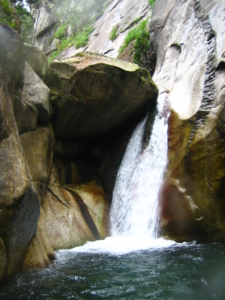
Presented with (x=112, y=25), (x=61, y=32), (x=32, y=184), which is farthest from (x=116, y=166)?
(x=61, y=32)

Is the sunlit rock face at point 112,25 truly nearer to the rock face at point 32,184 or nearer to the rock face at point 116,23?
the rock face at point 116,23

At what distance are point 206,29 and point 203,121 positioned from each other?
13.2ft

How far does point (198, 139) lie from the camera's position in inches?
303

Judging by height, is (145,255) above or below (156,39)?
below

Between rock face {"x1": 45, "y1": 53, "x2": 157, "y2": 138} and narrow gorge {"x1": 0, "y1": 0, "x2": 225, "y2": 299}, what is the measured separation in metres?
0.04

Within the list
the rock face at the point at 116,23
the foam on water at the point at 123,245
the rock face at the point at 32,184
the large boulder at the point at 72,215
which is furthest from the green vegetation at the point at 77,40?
the foam on water at the point at 123,245

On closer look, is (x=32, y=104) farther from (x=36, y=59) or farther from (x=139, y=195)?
(x=139, y=195)

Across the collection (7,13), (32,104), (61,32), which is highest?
(61,32)

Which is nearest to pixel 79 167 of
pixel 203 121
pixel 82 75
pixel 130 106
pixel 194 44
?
pixel 130 106

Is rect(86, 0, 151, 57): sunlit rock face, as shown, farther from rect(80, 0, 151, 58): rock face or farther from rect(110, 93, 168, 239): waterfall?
rect(110, 93, 168, 239): waterfall

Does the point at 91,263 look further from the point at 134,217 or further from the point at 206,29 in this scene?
the point at 206,29

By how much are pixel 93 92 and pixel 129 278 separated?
5828 millimetres

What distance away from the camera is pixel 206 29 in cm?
988

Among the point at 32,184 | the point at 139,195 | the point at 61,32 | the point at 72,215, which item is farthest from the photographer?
the point at 61,32
